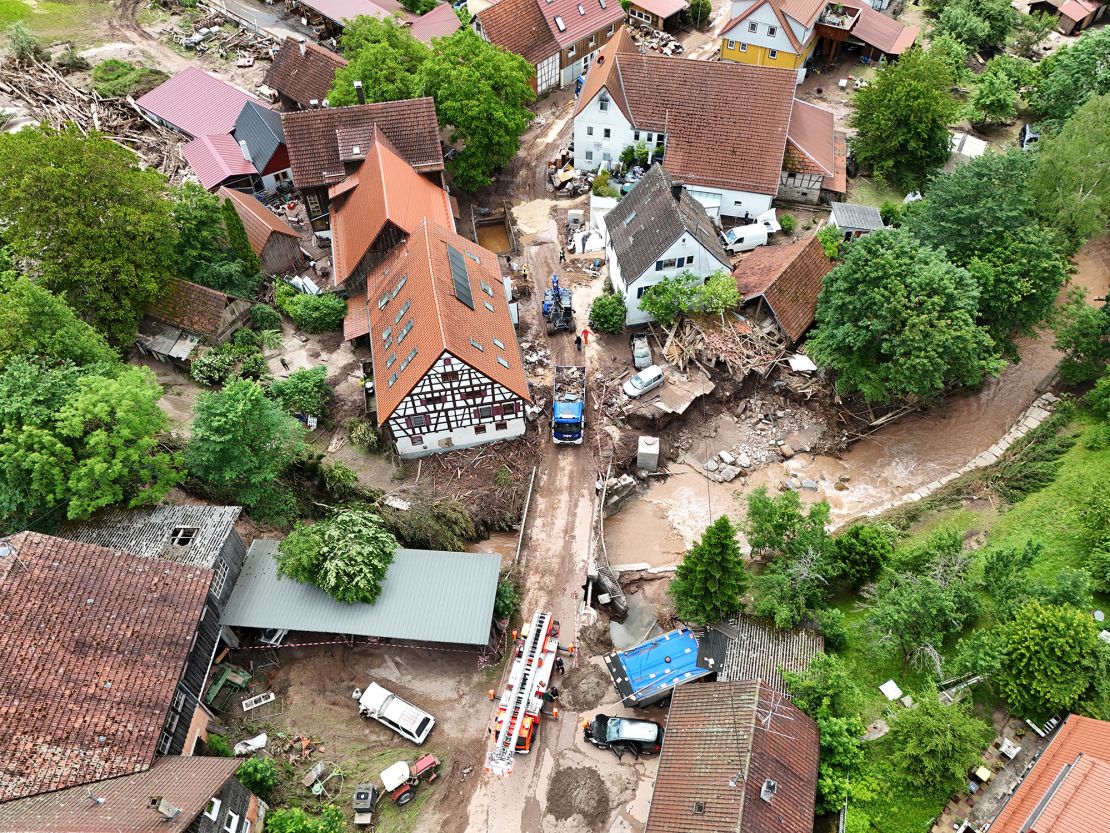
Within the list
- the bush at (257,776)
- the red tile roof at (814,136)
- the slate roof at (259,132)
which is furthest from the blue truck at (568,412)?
the slate roof at (259,132)

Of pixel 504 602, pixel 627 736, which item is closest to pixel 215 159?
pixel 504 602

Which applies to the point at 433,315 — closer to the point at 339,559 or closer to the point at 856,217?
the point at 339,559

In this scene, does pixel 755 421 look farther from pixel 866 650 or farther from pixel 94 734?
pixel 94 734

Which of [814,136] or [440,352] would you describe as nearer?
[440,352]

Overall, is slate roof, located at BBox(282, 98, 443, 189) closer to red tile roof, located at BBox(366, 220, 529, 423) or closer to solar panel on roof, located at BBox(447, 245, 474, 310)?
red tile roof, located at BBox(366, 220, 529, 423)

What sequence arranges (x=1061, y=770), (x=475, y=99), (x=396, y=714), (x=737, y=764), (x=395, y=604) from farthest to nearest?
(x=475, y=99) < (x=395, y=604) < (x=396, y=714) < (x=737, y=764) < (x=1061, y=770)

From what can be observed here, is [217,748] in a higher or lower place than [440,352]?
lower

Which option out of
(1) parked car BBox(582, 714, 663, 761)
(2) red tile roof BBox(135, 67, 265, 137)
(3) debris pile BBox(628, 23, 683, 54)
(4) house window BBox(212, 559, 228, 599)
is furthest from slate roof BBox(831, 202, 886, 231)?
(2) red tile roof BBox(135, 67, 265, 137)

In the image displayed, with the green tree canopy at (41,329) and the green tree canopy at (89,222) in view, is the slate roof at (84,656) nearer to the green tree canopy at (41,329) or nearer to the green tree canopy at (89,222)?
the green tree canopy at (41,329)
